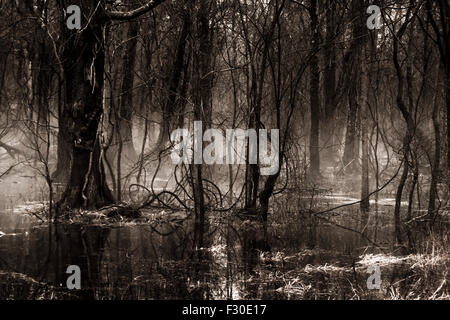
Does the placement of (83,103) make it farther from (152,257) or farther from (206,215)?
(152,257)

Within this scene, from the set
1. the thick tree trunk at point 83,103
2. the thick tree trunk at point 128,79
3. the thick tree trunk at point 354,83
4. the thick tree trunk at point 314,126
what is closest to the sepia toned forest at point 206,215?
the thick tree trunk at point 83,103

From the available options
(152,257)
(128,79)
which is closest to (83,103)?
(152,257)

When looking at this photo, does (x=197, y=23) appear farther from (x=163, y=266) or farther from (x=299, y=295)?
(x=299, y=295)

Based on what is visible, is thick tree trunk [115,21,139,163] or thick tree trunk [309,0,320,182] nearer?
thick tree trunk [115,21,139,163]

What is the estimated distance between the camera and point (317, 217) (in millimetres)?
10586

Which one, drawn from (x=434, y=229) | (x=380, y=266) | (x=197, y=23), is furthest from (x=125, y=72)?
(x=380, y=266)

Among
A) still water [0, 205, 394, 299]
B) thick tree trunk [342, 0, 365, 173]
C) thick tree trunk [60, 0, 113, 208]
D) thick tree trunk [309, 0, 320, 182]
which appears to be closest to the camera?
still water [0, 205, 394, 299]

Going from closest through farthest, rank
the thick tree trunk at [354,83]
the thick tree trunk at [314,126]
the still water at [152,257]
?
the still water at [152,257]
the thick tree trunk at [354,83]
the thick tree trunk at [314,126]

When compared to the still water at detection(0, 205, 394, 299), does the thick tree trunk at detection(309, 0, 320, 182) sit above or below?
above

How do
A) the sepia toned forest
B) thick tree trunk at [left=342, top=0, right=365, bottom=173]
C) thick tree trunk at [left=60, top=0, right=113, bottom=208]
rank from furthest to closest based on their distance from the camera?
thick tree trunk at [left=342, top=0, right=365, bottom=173]
thick tree trunk at [left=60, top=0, right=113, bottom=208]
the sepia toned forest

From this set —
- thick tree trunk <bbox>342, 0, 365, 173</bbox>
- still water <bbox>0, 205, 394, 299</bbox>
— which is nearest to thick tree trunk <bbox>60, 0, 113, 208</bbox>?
still water <bbox>0, 205, 394, 299</bbox>

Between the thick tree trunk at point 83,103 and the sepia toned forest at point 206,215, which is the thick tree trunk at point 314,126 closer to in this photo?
the sepia toned forest at point 206,215

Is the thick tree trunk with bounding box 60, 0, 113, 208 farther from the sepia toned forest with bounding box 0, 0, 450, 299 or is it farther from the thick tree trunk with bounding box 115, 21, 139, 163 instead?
the thick tree trunk with bounding box 115, 21, 139, 163

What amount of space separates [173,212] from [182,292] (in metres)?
4.99
